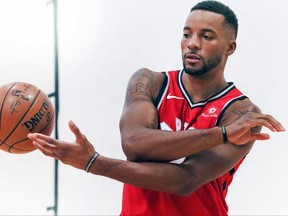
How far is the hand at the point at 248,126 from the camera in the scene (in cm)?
174

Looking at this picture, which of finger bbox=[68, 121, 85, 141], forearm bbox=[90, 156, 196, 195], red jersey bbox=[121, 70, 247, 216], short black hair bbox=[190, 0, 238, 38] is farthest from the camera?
short black hair bbox=[190, 0, 238, 38]

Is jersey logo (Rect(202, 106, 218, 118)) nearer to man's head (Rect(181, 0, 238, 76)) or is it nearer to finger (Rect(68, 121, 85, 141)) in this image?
man's head (Rect(181, 0, 238, 76))

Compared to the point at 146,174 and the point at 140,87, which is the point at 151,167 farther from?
the point at 140,87

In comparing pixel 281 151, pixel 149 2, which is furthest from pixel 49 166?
pixel 281 151

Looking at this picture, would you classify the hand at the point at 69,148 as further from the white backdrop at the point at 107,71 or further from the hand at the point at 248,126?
the white backdrop at the point at 107,71

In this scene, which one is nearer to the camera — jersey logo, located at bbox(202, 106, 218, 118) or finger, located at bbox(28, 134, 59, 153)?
finger, located at bbox(28, 134, 59, 153)

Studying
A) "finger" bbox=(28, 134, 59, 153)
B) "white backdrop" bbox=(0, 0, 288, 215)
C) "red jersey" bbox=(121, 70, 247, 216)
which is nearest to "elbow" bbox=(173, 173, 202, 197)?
"red jersey" bbox=(121, 70, 247, 216)

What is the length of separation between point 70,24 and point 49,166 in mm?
836

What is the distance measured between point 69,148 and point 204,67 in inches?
25.6

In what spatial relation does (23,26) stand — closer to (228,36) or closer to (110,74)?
(110,74)

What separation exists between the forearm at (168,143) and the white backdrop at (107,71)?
3.86 ft

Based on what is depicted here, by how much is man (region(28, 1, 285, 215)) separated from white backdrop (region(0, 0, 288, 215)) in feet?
2.57

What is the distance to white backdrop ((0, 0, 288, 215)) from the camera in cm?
288

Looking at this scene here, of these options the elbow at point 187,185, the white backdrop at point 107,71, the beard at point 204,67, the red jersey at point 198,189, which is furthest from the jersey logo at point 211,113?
the white backdrop at point 107,71
